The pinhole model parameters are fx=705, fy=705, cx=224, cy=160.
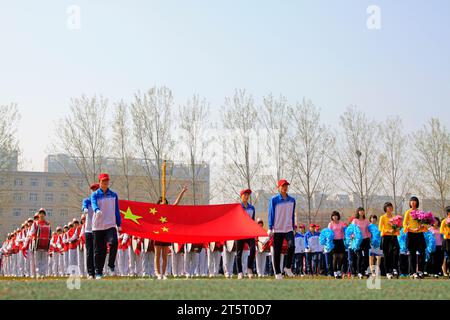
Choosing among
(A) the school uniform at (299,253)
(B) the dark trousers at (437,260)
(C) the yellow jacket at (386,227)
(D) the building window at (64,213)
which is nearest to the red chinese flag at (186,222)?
(C) the yellow jacket at (386,227)

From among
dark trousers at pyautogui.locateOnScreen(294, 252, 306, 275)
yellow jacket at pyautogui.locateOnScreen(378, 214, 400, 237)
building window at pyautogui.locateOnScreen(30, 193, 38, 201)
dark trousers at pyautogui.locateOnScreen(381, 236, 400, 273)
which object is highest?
building window at pyautogui.locateOnScreen(30, 193, 38, 201)

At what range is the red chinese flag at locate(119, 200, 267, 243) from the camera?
18.4 m

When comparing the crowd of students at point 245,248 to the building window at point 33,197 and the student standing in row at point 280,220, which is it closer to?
the student standing in row at point 280,220

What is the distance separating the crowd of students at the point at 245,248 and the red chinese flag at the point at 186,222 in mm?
497

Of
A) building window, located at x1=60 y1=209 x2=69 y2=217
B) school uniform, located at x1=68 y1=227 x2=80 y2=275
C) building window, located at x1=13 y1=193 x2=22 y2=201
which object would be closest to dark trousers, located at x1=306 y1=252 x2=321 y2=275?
school uniform, located at x1=68 y1=227 x2=80 y2=275

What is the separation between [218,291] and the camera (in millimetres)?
8742

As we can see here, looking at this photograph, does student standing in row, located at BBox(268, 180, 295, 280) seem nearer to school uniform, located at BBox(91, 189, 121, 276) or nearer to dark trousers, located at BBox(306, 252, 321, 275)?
school uniform, located at BBox(91, 189, 121, 276)

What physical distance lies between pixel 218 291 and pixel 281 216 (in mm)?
6843

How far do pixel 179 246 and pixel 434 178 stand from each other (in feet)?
98.9

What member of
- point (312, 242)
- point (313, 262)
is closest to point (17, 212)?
point (313, 262)

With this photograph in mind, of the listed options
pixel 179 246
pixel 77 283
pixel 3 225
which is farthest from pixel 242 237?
pixel 3 225

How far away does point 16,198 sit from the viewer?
11019 centimetres

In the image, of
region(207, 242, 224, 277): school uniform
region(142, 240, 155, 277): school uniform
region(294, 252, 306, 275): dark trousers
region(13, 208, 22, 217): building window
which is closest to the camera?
region(142, 240, 155, 277): school uniform
